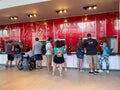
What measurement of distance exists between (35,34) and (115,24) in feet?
14.9

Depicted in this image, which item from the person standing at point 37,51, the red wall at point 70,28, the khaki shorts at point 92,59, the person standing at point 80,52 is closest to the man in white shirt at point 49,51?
the person standing at point 37,51

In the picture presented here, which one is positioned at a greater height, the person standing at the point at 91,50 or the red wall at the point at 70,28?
the red wall at the point at 70,28

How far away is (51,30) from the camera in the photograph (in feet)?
32.0

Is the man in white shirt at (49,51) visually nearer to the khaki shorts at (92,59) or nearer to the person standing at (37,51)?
the person standing at (37,51)

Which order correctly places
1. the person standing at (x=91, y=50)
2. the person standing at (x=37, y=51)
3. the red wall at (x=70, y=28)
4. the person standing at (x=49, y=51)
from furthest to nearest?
the red wall at (x=70, y=28)
the person standing at (x=37, y=51)
the person standing at (x=49, y=51)
the person standing at (x=91, y=50)

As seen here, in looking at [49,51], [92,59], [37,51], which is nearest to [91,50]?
[92,59]

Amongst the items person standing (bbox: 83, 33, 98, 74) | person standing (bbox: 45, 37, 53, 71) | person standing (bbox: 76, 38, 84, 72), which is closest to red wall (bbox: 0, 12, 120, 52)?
person standing (bbox: 76, 38, 84, 72)

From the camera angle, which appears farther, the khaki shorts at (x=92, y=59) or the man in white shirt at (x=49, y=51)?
the man in white shirt at (x=49, y=51)

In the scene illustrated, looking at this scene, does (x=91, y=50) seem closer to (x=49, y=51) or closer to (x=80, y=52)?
(x=80, y=52)

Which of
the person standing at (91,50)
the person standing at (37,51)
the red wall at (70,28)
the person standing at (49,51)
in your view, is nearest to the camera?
the person standing at (91,50)

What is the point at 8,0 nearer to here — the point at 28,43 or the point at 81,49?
the point at 81,49

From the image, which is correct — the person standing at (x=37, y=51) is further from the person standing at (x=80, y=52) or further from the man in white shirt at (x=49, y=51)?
the person standing at (x=80, y=52)

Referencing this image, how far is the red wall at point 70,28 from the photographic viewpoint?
8.31 meters

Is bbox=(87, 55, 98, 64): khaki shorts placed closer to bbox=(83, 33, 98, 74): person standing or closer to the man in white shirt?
bbox=(83, 33, 98, 74): person standing
